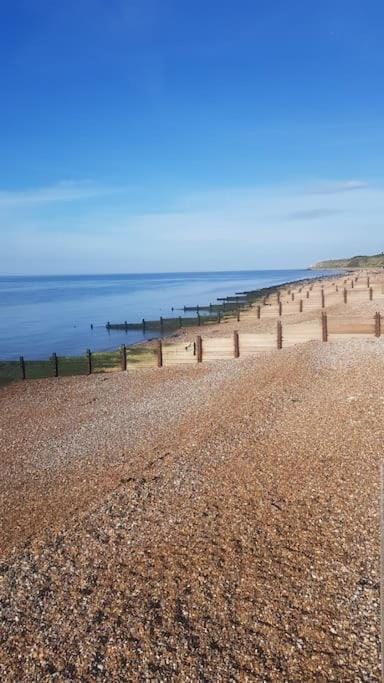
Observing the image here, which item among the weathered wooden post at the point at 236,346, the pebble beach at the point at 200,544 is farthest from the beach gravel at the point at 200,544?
the weathered wooden post at the point at 236,346

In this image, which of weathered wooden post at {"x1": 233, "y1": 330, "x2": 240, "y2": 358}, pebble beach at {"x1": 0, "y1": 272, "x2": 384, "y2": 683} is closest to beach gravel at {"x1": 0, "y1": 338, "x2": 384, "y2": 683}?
pebble beach at {"x1": 0, "y1": 272, "x2": 384, "y2": 683}

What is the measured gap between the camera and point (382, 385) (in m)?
16.4

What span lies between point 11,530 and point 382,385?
12.4 m

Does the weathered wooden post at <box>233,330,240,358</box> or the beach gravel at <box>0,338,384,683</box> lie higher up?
Result: the weathered wooden post at <box>233,330,240,358</box>

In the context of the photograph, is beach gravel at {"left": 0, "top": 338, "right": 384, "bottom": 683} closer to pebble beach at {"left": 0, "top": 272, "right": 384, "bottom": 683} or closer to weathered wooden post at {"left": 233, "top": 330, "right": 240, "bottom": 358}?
pebble beach at {"left": 0, "top": 272, "right": 384, "bottom": 683}

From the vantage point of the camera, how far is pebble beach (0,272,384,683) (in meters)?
5.82

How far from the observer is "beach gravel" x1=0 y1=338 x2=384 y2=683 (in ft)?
19.1

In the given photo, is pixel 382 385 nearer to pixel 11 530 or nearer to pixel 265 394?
pixel 265 394

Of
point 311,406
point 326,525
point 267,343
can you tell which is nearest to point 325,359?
point 267,343

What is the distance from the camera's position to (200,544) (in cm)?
805

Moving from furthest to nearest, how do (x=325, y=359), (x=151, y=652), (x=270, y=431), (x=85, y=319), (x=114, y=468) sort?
1. (x=85, y=319)
2. (x=325, y=359)
3. (x=270, y=431)
4. (x=114, y=468)
5. (x=151, y=652)

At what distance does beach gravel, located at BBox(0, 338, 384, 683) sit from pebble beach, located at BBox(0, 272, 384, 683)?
0.03 meters

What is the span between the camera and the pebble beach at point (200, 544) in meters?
5.82

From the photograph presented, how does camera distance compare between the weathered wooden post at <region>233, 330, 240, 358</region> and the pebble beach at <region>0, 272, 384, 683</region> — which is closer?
the pebble beach at <region>0, 272, 384, 683</region>
